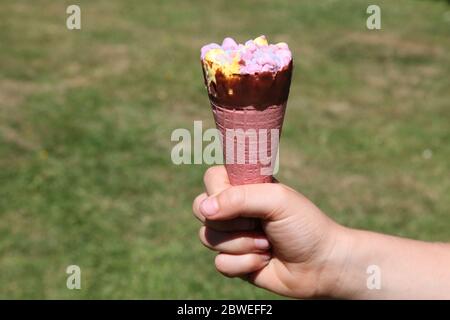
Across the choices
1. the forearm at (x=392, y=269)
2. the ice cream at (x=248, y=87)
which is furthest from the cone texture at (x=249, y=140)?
the forearm at (x=392, y=269)

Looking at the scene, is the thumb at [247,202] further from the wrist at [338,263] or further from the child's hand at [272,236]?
the wrist at [338,263]

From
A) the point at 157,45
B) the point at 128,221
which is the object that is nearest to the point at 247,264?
the point at 128,221

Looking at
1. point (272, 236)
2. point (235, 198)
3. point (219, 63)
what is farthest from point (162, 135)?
point (219, 63)

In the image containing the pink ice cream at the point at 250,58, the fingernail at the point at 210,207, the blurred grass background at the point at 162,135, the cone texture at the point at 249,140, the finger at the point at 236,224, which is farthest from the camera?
the blurred grass background at the point at 162,135

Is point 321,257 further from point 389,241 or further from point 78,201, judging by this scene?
point 78,201

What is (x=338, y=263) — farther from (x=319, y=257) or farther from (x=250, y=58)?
(x=250, y=58)

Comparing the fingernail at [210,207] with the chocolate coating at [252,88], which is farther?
the fingernail at [210,207]
